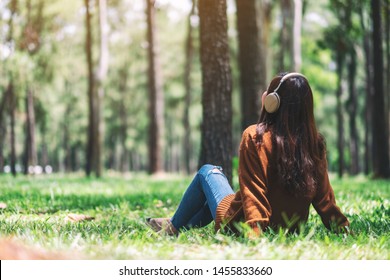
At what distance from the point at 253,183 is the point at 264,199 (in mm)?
166

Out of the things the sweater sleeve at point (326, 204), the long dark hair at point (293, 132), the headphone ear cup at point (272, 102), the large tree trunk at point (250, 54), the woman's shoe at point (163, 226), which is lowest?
the woman's shoe at point (163, 226)

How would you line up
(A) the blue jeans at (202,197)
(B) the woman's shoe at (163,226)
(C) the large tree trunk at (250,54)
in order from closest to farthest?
(A) the blue jeans at (202,197) < (B) the woman's shoe at (163,226) < (C) the large tree trunk at (250,54)

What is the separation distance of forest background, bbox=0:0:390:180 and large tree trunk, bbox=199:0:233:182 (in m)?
0.02

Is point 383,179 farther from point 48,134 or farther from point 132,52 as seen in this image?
point 48,134

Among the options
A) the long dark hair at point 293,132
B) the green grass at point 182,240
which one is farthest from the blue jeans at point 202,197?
the long dark hair at point 293,132

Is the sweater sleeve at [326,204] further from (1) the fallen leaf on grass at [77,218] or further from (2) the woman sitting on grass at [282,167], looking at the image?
(1) the fallen leaf on grass at [77,218]

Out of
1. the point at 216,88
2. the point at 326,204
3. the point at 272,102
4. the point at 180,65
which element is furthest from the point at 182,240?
the point at 180,65

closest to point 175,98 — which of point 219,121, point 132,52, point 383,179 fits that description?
point 132,52

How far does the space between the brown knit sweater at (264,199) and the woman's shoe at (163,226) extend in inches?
23.7

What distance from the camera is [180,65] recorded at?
113ft

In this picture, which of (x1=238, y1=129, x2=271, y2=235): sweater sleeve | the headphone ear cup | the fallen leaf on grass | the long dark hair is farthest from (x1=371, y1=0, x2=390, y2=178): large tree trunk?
(x1=238, y1=129, x2=271, y2=235): sweater sleeve

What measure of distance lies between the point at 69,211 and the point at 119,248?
352 centimetres

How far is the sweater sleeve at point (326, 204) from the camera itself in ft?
15.3

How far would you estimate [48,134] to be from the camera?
143 feet
